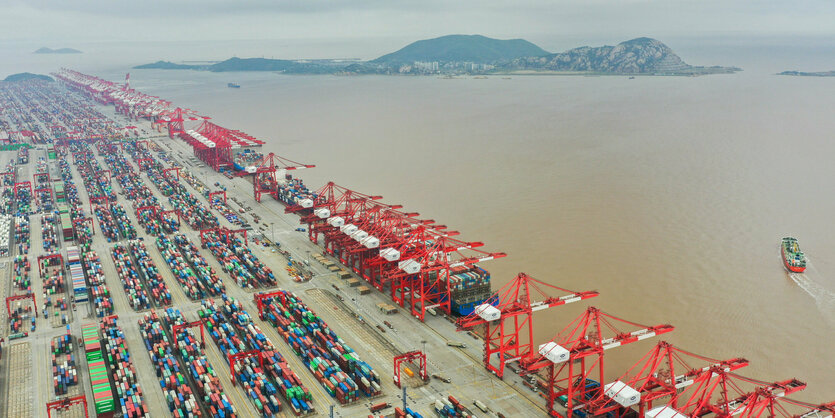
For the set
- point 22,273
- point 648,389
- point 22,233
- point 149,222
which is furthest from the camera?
point 149,222

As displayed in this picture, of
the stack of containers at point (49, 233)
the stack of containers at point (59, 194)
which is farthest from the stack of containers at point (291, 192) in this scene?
the stack of containers at point (59, 194)

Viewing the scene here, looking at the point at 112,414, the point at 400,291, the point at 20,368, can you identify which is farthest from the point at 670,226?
the point at 20,368

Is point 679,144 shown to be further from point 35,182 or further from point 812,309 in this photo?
point 35,182

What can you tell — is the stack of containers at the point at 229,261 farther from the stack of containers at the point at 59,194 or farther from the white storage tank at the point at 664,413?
Result: the white storage tank at the point at 664,413

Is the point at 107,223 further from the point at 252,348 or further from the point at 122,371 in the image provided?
the point at 252,348

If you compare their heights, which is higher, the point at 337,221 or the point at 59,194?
the point at 337,221

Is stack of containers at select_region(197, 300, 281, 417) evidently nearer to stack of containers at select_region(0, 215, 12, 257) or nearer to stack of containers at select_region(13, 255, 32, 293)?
stack of containers at select_region(13, 255, 32, 293)

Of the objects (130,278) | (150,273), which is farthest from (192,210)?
(130,278)
